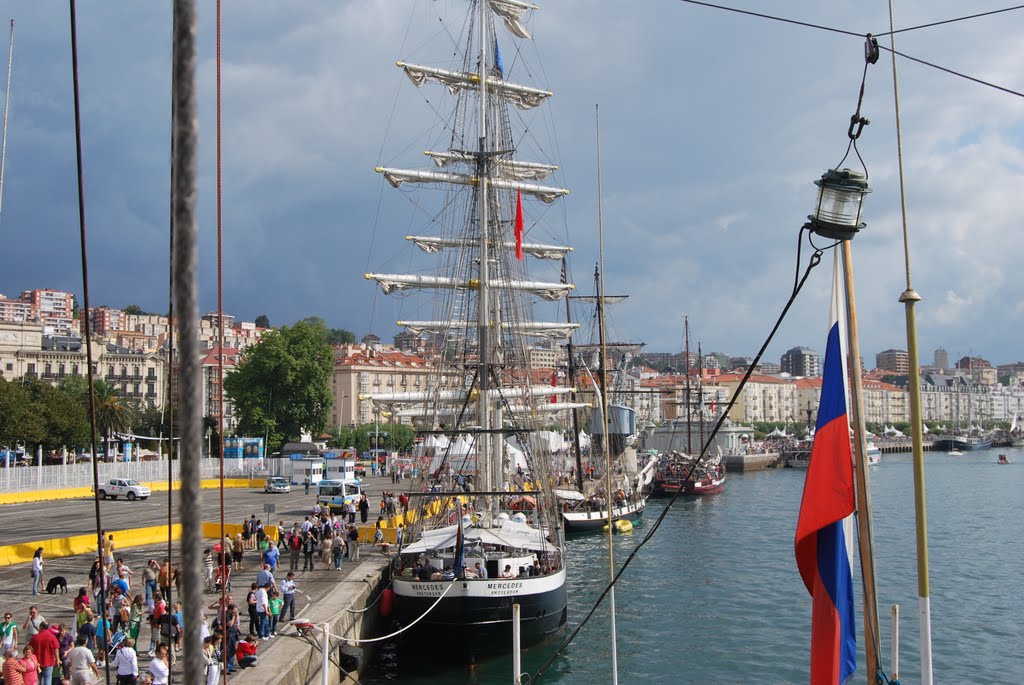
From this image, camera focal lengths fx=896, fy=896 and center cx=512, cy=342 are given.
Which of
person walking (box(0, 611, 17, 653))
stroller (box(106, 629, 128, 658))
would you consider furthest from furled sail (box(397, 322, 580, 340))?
person walking (box(0, 611, 17, 653))

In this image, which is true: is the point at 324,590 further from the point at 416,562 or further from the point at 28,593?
the point at 28,593

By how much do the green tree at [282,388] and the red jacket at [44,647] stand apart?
70.5 m

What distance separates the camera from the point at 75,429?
5897cm

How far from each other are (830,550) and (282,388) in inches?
3186

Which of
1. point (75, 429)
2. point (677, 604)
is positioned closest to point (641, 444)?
point (75, 429)

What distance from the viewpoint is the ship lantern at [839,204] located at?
6.52m

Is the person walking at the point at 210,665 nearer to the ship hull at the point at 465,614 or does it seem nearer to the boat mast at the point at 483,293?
the ship hull at the point at 465,614

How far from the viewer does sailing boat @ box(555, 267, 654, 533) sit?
1849 inches

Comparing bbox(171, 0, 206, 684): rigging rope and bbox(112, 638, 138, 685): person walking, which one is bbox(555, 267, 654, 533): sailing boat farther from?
bbox(171, 0, 206, 684): rigging rope

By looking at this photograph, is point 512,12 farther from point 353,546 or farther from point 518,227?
point 353,546

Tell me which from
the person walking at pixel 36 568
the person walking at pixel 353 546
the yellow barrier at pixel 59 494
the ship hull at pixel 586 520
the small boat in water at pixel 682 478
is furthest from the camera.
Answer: the small boat in water at pixel 682 478

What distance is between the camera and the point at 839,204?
6.59 m

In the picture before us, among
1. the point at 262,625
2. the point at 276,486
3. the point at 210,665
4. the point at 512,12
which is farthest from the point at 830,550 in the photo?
the point at 276,486

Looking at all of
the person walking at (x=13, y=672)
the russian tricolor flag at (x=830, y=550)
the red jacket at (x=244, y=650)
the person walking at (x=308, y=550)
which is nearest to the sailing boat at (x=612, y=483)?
the person walking at (x=308, y=550)
